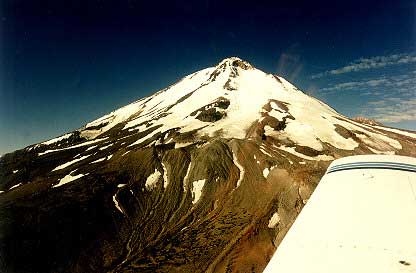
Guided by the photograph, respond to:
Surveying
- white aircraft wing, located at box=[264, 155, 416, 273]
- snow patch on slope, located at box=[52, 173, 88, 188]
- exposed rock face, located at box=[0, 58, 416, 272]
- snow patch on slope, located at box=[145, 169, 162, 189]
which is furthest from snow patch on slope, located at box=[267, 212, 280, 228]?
white aircraft wing, located at box=[264, 155, 416, 273]

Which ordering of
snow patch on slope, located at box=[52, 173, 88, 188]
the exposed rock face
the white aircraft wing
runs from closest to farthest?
the white aircraft wing
the exposed rock face
snow patch on slope, located at box=[52, 173, 88, 188]

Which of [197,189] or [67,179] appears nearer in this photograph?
[197,189]

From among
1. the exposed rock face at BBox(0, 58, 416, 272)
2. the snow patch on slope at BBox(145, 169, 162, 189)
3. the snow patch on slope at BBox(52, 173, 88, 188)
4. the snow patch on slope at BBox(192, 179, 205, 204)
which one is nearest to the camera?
the exposed rock face at BBox(0, 58, 416, 272)

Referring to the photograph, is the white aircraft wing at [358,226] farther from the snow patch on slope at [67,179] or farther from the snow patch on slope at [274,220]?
the snow patch on slope at [67,179]

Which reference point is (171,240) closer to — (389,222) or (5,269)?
(5,269)

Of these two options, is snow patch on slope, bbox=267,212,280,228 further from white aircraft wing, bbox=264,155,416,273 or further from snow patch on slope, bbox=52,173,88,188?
white aircraft wing, bbox=264,155,416,273

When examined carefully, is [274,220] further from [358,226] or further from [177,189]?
[358,226]

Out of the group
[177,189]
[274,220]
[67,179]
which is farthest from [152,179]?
[274,220]
